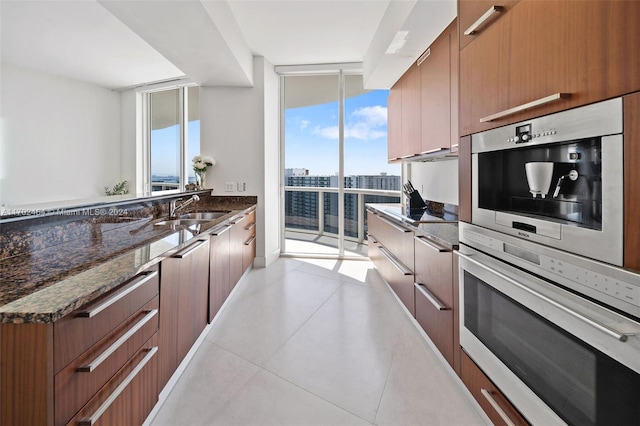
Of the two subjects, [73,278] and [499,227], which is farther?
[499,227]

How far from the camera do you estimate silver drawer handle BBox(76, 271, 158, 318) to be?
0.82 meters

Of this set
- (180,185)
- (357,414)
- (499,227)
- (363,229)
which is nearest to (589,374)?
(499,227)

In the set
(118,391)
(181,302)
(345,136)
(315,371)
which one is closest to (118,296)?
(118,391)

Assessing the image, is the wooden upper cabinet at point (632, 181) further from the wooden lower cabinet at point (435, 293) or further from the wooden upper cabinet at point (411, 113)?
the wooden upper cabinet at point (411, 113)

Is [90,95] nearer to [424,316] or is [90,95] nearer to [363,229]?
[363,229]

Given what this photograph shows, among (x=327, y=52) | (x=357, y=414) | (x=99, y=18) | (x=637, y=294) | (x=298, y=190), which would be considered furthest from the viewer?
(x=298, y=190)

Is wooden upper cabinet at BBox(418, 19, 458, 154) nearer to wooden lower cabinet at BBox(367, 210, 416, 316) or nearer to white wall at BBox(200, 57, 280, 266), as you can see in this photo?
wooden lower cabinet at BBox(367, 210, 416, 316)

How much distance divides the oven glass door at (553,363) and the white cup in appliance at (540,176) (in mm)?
306

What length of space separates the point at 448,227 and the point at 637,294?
4.37ft

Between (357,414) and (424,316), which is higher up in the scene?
(424,316)

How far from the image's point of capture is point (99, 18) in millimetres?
2955

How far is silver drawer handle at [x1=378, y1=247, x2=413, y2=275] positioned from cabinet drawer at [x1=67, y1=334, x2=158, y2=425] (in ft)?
5.65

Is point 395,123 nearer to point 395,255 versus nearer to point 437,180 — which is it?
point 437,180

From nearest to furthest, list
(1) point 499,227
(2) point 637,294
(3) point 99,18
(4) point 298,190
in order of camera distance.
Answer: (2) point 637,294
(1) point 499,227
(3) point 99,18
(4) point 298,190
